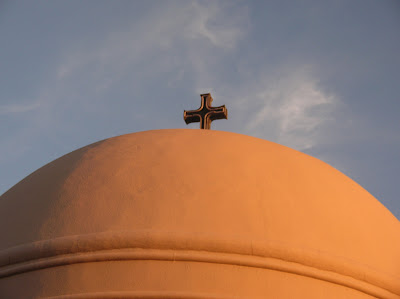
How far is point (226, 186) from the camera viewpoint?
245 inches

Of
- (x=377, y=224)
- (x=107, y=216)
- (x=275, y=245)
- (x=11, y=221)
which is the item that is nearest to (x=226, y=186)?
(x=275, y=245)

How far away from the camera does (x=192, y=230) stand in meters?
5.73

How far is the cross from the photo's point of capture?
9.20 metres

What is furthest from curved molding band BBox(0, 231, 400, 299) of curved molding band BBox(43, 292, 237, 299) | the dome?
curved molding band BBox(43, 292, 237, 299)

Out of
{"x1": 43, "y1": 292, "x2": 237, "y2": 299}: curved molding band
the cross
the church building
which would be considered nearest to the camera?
{"x1": 43, "y1": 292, "x2": 237, "y2": 299}: curved molding band

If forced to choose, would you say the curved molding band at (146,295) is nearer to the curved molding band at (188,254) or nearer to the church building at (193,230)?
the church building at (193,230)

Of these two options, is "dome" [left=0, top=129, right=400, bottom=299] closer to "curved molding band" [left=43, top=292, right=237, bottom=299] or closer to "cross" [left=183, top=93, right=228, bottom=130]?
"curved molding band" [left=43, top=292, right=237, bottom=299]

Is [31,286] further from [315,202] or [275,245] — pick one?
[315,202]

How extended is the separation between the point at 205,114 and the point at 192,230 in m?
3.77

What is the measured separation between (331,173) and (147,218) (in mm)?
2493

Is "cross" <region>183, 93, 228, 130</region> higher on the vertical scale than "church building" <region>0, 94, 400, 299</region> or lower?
higher

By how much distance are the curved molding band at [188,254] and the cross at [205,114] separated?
12.3 ft

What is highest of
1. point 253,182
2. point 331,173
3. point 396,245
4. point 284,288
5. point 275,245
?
point 331,173

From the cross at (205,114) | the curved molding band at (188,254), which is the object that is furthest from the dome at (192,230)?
the cross at (205,114)
